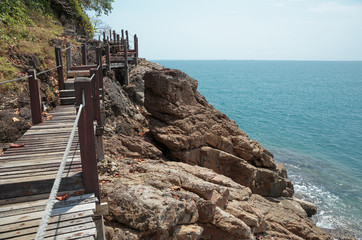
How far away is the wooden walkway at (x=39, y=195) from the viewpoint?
3.17 m

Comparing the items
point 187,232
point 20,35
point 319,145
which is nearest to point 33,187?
point 187,232

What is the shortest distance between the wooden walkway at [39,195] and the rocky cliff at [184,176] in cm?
185

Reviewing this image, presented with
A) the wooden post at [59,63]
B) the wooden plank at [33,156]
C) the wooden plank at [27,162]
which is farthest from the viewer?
the wooden post at [59,63]

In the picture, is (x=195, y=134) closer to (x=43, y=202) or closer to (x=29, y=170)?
(x=29, y=170)

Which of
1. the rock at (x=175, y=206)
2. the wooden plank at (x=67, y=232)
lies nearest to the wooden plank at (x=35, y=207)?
the wooden plank at (x=67, y=232)

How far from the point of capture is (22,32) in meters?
13.1

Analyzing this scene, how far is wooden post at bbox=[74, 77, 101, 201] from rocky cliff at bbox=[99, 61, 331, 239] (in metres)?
2.10

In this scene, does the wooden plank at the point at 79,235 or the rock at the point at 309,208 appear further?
the rock at the point at 309,208

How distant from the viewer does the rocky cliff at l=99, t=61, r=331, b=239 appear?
585 centimetres

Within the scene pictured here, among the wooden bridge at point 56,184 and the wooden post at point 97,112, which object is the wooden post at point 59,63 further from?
the wooden bridge at point 56,184

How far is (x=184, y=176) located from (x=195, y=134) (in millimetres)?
4422

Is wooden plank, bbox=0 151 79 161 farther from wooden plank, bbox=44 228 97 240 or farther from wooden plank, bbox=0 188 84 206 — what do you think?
wooden plank, bbox=44 228 97 240

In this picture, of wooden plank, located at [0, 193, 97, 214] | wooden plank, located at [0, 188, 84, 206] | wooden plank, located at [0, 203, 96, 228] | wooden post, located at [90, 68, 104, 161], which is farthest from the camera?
wooden post, located at [90, 68, 104, 161]

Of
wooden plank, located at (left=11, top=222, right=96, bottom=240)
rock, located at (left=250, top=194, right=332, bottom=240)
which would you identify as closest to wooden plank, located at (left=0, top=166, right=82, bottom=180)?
wooden plank, located at (left=11, top=222, right=96, bottom=240)
